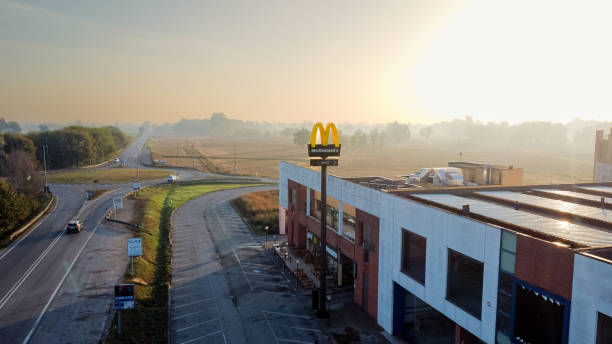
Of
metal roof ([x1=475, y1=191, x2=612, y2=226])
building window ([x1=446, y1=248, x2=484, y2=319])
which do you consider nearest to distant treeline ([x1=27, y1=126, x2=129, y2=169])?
metal roof ([x1=475, y1=191, x2=612, y2=226])

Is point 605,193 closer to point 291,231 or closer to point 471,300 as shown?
point 471,300

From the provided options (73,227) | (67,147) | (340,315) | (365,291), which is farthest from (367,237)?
(67,147)

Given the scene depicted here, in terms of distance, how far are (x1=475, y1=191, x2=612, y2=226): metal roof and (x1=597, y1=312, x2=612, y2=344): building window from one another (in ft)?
31.9

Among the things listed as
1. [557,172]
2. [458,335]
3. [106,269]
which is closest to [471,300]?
[458,335]

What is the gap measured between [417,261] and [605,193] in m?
17.5

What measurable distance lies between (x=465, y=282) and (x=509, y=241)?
4.49m

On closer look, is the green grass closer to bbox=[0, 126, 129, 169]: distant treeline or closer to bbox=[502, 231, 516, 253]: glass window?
bbox=[502, 231, 516, 253]: glass window

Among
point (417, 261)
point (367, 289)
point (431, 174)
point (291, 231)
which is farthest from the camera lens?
point (291, 231)

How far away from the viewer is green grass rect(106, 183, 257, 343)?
2716cm

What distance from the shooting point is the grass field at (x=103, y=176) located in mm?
96037

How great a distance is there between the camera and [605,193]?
31984mm

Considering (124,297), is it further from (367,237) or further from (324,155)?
(367,237)

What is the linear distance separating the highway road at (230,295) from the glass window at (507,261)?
13543 mm

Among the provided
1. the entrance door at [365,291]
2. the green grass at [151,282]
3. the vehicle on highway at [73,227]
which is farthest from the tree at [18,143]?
the entrance door at [365,291]
